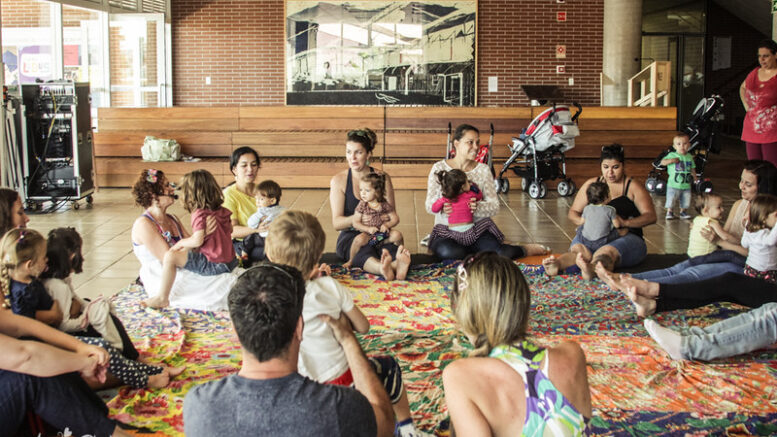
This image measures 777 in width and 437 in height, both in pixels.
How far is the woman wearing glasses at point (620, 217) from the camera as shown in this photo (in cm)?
496

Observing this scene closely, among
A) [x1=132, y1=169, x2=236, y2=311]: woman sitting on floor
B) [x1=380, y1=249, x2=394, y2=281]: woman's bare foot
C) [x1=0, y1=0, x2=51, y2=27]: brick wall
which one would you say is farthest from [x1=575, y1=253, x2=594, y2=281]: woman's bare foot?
[x1=0, y1=0, x2=51, y2=27]: brick wall

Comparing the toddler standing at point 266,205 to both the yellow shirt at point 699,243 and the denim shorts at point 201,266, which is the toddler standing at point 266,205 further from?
the yellow shirt at point 699,243

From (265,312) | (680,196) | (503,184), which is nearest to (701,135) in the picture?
(680,196)

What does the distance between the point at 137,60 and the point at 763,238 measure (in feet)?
39.0

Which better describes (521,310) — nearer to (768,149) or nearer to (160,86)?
(768,149)

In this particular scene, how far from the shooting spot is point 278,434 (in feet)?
5.44

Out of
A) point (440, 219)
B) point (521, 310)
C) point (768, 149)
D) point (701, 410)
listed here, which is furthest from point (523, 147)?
point (521, 310)

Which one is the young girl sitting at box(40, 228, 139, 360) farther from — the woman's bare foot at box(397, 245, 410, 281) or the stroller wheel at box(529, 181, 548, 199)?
A: the stroller wheel at box(529, 181, 548, 199)

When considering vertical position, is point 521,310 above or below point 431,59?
below

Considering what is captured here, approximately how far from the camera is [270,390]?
1.68m

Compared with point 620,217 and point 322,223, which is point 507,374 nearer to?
point 620,217

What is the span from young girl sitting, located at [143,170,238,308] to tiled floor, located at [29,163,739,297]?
812 mm

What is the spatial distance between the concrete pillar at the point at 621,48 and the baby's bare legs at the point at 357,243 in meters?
9.20

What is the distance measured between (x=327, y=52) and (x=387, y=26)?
1185mm
